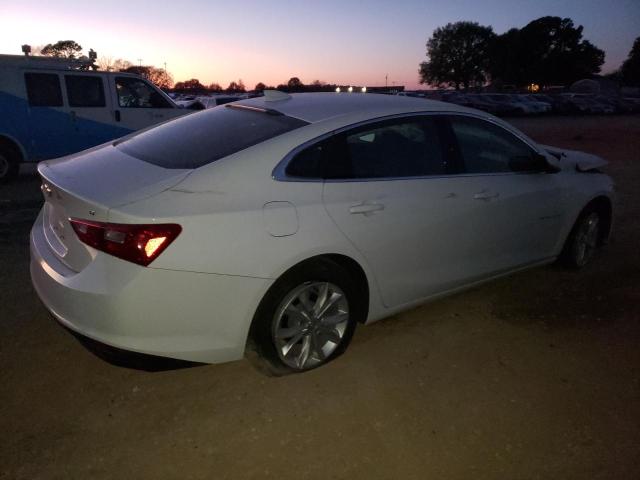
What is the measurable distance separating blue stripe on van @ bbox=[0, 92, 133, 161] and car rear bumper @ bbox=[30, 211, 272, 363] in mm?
6945

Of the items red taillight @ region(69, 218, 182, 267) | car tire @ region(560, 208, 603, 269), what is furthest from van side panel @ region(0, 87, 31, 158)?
car tire @ region(560, 208, 603, 269)

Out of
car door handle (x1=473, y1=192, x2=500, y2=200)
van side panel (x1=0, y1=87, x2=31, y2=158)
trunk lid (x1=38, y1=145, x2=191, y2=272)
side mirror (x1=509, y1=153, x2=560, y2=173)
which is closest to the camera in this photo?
trunk lid (x1=38, y1=145, x2=191, y2=272)

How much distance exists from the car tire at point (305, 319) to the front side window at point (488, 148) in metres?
1.32

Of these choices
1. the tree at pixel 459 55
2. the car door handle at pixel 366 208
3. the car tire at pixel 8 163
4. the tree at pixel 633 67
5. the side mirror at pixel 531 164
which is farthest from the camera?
the tree at pixel 459 55

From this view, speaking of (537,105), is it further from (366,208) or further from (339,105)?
(366,208)

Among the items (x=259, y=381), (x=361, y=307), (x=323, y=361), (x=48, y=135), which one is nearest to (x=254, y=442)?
(x=259, y=381)

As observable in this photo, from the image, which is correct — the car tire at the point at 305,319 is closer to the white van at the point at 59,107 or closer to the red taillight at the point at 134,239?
the red taillight at the point at 134,239

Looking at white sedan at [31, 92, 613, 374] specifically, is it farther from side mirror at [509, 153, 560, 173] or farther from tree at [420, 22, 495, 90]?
tree at [420, 22, 495, 90]

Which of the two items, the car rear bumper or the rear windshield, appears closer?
the car rear bumper

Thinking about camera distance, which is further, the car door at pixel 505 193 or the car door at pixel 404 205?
the car door at pixel 505 193

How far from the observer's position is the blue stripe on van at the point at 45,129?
816 centimetres

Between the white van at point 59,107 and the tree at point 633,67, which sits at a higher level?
the tree at point 633,67

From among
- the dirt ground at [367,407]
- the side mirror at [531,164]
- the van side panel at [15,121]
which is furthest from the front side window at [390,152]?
the van side panel at [15,121]

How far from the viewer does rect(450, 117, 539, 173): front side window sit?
3.54 meters
